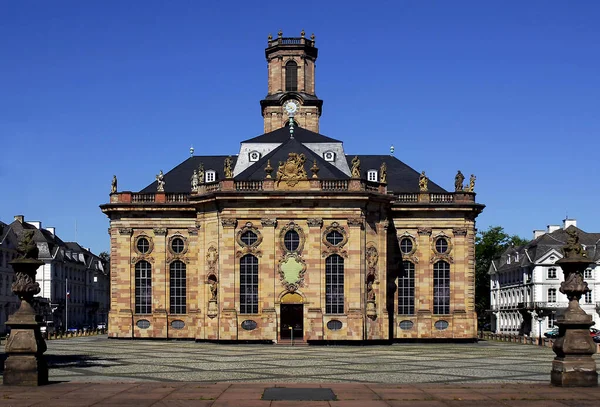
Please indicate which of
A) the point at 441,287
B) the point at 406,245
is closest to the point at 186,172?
the point at 406,245

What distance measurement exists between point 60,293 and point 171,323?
5230 cm

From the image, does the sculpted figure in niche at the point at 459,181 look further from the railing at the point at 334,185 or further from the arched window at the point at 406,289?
the railing at the point at 334,185

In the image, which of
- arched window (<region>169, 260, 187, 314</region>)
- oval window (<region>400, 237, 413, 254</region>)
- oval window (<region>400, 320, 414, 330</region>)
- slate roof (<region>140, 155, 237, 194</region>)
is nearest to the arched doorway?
oval window (<region>400, 320, 414, 330</region>)

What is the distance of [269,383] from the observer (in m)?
30.4

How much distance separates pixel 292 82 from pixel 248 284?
104ft

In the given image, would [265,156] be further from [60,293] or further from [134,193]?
[60,293]

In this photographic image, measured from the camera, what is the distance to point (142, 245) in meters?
72.9

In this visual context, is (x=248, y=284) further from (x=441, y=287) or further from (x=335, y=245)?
(x=441, y=287)

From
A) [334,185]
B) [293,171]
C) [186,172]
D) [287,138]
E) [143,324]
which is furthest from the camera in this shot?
[186,172]

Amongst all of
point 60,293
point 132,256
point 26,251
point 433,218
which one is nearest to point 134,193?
point 132,256

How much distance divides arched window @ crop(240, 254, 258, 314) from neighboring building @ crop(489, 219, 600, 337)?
4547 centimetres

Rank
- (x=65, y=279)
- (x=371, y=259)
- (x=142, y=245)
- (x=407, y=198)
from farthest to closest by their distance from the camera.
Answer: (x=65, y=279)
(x=142, y=245)
(x=407, y=198)
(x=371, y=259)

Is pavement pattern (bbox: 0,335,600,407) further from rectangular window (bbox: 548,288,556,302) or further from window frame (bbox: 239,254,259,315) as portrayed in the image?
rectangular window (bbox: 548,288,556,302)

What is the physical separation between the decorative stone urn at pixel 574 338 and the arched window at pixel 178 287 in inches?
1824
